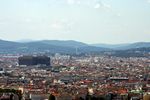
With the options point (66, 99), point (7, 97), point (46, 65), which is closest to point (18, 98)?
point (7, 97)

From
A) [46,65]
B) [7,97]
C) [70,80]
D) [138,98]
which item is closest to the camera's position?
[7,97]

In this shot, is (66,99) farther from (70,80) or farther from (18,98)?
(70,80)

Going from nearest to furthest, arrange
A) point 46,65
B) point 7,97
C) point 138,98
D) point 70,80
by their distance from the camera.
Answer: point 7,97 → point 138,98 → point 70,80 → point 46,65

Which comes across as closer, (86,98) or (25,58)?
(86,98)

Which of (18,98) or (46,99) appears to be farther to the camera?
(46,99)

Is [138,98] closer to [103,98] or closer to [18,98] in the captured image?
[103,98]

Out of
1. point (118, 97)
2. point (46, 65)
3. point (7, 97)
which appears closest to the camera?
point (7, 97)

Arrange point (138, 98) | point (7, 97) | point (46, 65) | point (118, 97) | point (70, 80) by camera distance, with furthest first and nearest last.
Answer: point (46, 65) < point (70, 80) < point (118, 97) < point (138, 98) < point (7, 97)

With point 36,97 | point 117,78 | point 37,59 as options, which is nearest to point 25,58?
point 37,59
